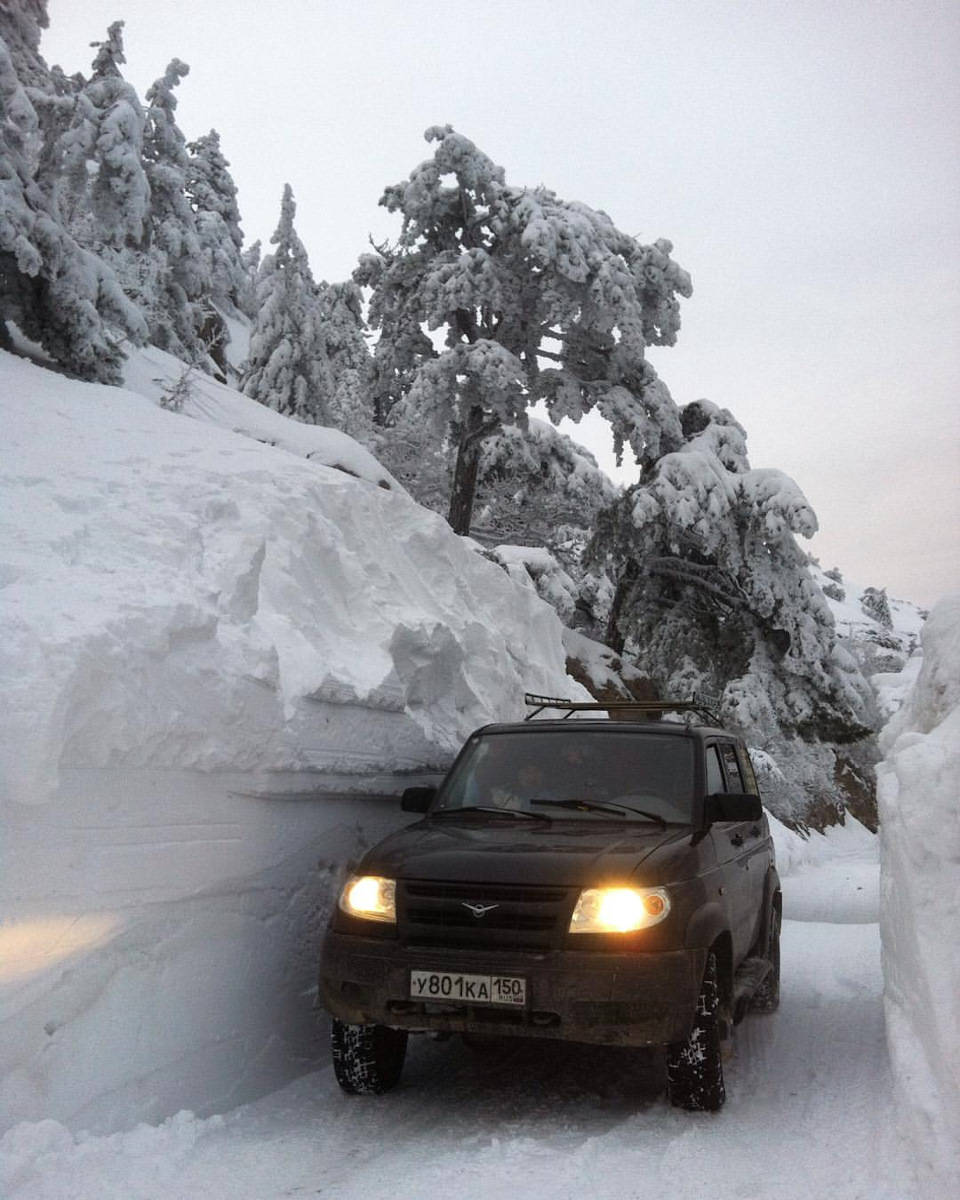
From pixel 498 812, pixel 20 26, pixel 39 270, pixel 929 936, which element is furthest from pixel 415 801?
pixel 20 26

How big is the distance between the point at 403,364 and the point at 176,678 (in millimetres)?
16079

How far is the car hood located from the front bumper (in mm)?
326

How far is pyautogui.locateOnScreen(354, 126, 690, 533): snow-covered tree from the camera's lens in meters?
18.6

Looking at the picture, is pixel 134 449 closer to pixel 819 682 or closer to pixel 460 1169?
pixel 460 1169

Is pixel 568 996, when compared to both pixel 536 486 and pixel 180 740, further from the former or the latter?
pixel 536 486

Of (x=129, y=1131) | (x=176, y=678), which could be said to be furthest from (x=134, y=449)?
(x=129, y=1131)

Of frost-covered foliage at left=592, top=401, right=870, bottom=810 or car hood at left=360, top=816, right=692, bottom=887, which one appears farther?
frost-covered foliage at left=592, top=401, right=870, bottom=810

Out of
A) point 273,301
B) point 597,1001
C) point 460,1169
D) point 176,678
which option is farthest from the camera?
point 273,301

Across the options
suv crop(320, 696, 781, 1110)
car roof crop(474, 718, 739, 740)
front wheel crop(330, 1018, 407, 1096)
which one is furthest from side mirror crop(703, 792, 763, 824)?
front wheel crop(330, 1018, 407, 1096)

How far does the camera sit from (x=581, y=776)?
5.77m

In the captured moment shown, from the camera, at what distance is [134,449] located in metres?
7.25

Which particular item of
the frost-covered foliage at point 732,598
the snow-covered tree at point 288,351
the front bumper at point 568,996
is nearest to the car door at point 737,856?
the front bumper at point 568,996

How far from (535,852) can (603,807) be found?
0.82 metres

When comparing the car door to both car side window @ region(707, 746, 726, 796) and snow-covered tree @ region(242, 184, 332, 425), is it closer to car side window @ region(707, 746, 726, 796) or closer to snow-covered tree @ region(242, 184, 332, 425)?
car side window @ region(707, 746, 726, 796)
